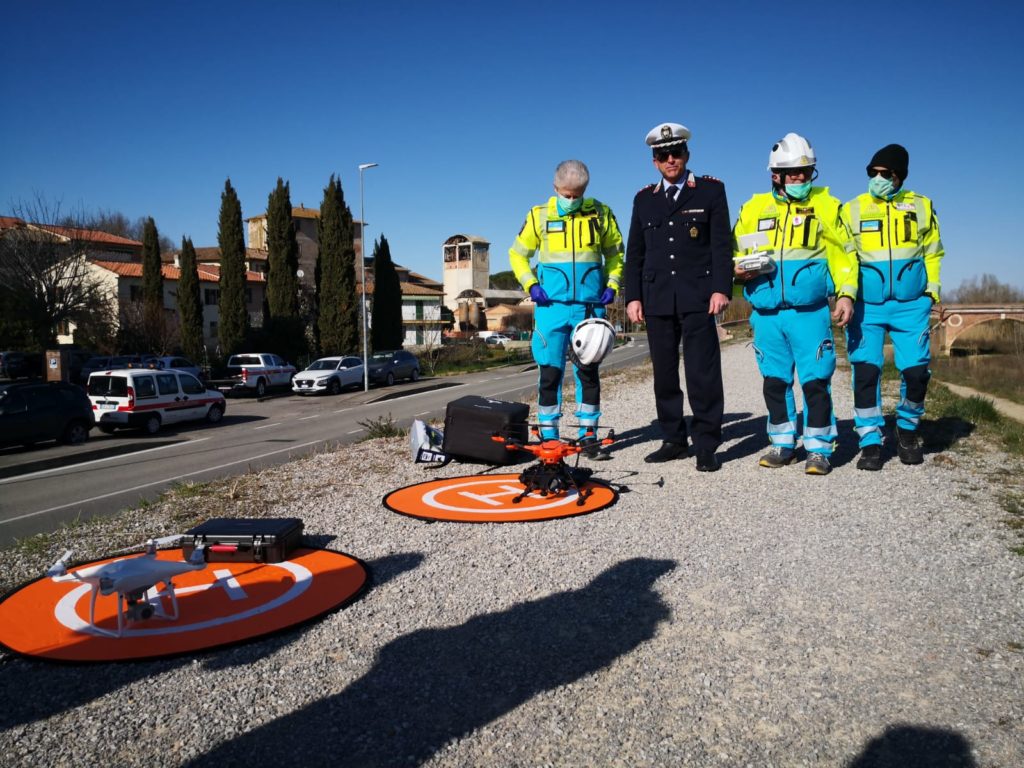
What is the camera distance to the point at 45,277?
3719 cm

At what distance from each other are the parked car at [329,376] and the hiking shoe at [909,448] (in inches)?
1047

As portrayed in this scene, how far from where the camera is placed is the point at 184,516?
5926 millimetres

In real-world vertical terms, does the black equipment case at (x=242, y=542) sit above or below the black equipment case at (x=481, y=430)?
below

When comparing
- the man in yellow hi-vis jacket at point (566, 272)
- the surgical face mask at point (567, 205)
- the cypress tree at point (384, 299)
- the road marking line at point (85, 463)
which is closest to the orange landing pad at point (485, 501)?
the man in yellow hi-vis jacket at point (566, 272)

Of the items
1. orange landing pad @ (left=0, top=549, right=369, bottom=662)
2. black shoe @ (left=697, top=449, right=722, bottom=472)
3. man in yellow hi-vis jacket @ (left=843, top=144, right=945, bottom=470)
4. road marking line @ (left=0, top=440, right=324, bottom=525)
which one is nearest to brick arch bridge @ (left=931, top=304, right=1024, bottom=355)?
road marking line @ (left=0, top=440, right=324, bottom=525)

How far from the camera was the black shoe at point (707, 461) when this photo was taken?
6797 mm

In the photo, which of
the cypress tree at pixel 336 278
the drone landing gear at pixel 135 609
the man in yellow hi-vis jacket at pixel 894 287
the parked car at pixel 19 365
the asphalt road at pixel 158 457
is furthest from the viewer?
the cypress tree at pixel 336 278

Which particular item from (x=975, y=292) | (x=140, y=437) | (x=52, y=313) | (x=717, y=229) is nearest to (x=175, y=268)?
(x=52, y=313)

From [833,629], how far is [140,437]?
1898 centimetres

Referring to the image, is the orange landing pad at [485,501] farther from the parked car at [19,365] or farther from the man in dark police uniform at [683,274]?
the parked car at [19,365]

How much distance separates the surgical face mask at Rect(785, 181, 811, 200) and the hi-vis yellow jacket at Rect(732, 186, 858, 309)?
53mm

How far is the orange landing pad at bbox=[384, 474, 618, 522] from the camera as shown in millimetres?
5465

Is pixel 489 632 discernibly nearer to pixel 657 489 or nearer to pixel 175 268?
pixel 657 489

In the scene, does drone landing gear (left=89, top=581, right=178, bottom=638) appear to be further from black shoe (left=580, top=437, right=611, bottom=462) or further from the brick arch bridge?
the brick arch bridge
